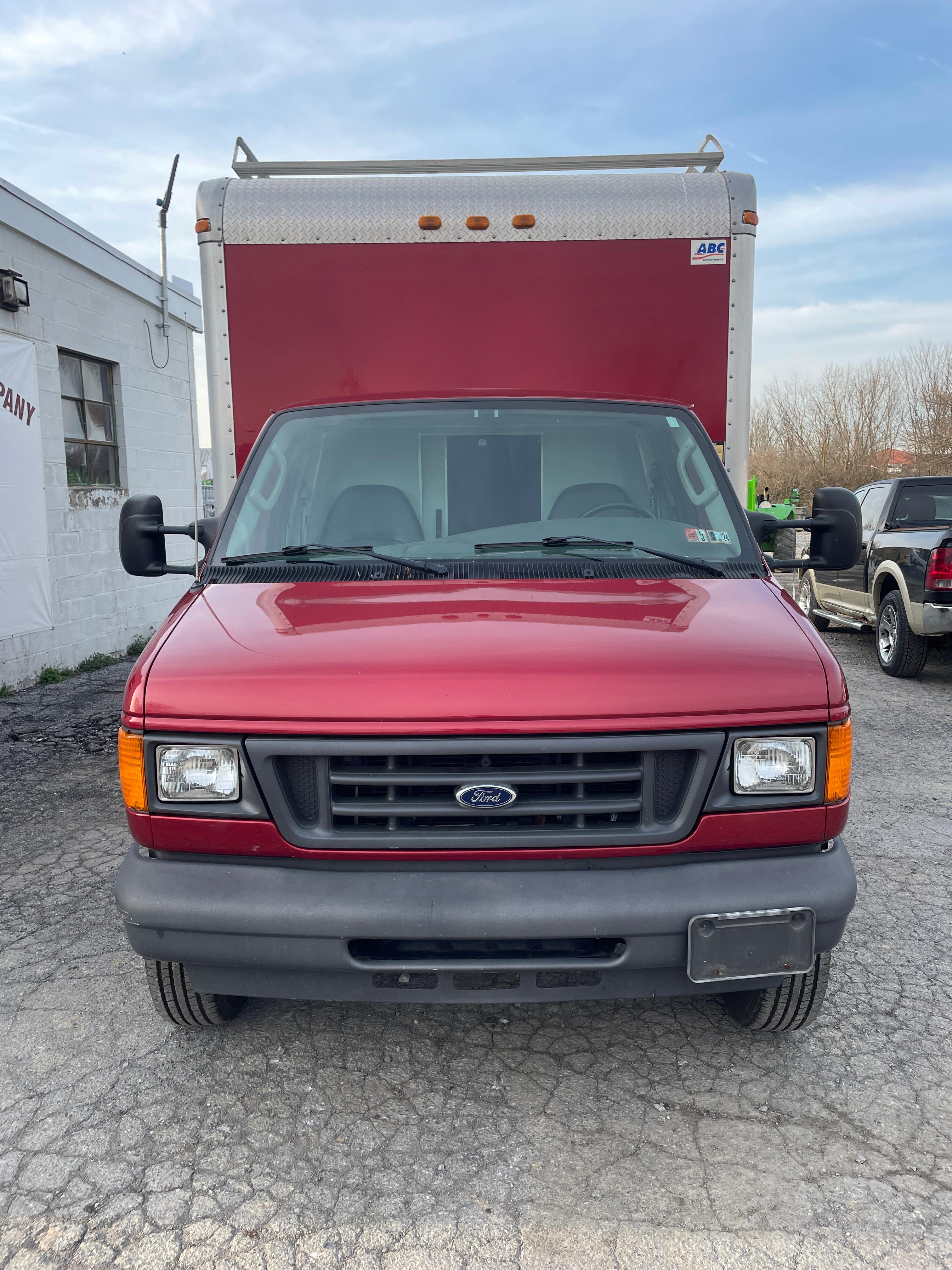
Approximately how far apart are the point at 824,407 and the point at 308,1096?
144 ft

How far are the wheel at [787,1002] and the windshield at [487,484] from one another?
1324 millimetres

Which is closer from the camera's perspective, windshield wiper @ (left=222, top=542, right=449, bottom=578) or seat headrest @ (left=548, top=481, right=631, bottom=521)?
windshield wiper @ (left=222, top=542, right=449, bottom=578)

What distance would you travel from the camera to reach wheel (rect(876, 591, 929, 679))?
8.78 m

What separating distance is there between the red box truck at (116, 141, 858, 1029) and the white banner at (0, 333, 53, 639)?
16.9 ft

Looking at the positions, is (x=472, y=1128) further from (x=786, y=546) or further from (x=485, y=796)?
(x=786, y=546)

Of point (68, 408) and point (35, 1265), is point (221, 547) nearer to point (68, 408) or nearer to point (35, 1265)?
Result: point (35, 1265)

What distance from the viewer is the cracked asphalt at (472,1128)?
217cm

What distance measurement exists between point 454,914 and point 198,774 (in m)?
0.73

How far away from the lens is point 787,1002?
2.78 metres

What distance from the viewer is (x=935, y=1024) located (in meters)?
3.06

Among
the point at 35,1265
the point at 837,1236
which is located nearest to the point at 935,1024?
the point at 837,1236

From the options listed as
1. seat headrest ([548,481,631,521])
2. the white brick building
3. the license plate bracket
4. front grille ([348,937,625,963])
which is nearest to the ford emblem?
front grille ([348,937,625,963])

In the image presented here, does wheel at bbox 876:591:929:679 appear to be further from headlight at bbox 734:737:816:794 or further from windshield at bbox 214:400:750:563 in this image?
headlight at bbox 734:737:816:794

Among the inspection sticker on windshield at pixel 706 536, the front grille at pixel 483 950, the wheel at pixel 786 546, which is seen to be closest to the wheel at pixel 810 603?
the wheel at pixel 786 546
